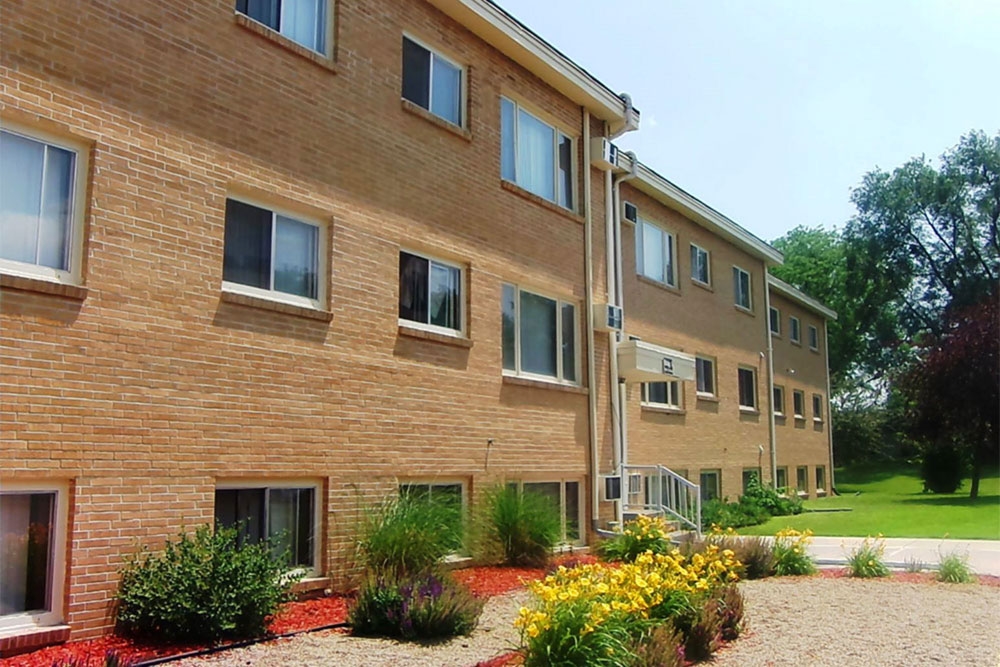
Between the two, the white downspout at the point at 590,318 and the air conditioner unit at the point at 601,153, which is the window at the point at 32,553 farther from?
the air conditioner unit at the point at 601,153

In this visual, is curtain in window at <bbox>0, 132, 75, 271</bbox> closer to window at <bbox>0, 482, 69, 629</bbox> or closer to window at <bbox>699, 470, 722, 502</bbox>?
window at <bbox>0, 482, 69, 629</bbox>

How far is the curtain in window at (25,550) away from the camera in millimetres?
7816

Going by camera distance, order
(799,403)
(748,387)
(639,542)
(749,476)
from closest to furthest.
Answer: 1. (639,542)
2. (749,476)
3. (748,387)
4. (799,403)

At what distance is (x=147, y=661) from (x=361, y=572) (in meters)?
3.68

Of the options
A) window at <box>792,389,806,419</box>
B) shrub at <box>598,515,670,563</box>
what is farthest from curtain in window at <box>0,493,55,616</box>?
window at <box>792,389,806,419</box>

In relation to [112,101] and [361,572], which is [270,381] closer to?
[361,572]

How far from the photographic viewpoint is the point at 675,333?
75.9ft

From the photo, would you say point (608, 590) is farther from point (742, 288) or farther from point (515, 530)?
point (742, 288)

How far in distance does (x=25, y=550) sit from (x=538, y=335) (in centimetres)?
925

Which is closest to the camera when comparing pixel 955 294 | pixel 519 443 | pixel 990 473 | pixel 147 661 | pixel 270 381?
pixel 147 661

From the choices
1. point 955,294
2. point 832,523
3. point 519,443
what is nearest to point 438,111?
point 519,443

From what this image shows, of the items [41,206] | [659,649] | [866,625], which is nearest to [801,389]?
[866,625]

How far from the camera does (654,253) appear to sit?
2255 centimetres

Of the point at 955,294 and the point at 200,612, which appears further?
the point at 955,294
